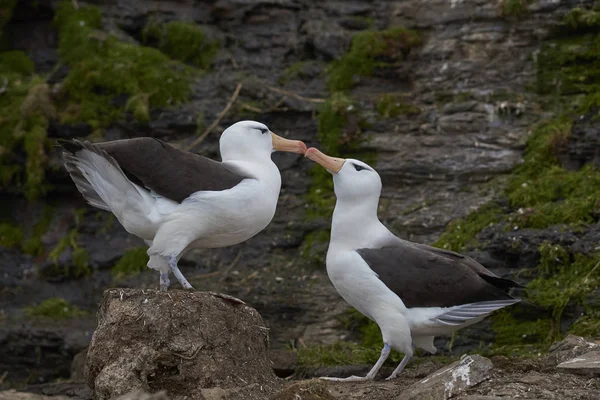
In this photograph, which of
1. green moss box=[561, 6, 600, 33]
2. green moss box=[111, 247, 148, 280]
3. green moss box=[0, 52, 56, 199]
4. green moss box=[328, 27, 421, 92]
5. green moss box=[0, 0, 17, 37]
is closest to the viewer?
green moss box=[561, 6, 600, 33]

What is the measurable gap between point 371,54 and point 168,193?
6.13 m

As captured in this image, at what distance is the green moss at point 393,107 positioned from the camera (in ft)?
40.5

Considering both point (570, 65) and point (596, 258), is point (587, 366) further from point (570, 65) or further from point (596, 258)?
point (570, 65)

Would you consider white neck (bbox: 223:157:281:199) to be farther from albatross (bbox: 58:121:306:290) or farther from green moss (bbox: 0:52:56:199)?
green moss (bbox: 0:52:56:199)

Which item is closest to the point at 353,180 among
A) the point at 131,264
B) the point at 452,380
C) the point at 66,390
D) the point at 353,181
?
the point at 353,181

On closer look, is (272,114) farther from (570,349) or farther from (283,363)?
(570,349)

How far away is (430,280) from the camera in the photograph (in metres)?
7.68

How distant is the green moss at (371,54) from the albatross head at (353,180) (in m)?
4.68

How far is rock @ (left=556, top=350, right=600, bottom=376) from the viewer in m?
6.63

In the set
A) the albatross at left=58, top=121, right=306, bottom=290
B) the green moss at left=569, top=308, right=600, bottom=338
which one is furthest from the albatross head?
the green moss at left=569, top=308, right=600, bottom=338

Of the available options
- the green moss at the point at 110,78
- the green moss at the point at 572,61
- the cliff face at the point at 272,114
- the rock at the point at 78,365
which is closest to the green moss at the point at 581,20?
the green moss at the point at 572,61

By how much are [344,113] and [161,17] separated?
3326mm

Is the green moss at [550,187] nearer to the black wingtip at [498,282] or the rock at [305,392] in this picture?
the black wingtip at [498,282]

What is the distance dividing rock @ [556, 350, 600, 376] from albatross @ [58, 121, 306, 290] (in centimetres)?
258
